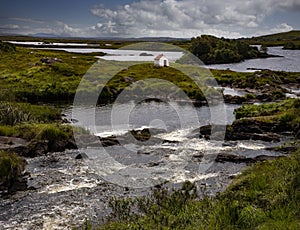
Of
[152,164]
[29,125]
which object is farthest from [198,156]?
[29,125]

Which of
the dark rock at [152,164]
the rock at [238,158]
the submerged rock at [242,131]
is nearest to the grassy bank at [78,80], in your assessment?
the submerged rock at [242,131]

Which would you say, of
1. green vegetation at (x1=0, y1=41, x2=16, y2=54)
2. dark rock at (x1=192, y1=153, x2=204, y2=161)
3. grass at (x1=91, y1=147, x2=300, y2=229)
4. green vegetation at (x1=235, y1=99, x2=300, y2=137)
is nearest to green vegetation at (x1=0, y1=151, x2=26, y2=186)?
grass at (x1=91, y1=147, x2=300, y2=229)

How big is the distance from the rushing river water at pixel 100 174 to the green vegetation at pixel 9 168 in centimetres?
105

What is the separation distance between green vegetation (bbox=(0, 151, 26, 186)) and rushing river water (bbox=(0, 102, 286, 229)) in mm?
1051

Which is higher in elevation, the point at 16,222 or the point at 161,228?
the point at 161,228

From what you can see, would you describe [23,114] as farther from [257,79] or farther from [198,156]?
[257,79]

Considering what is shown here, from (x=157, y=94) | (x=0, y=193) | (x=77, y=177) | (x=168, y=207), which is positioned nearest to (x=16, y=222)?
(x=0, y=193)

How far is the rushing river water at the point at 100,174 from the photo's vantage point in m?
18.6

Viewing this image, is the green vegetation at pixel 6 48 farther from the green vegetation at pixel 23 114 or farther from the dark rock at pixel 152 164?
the dark rock at pixel 152 164

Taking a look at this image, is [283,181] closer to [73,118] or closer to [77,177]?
[77,177]

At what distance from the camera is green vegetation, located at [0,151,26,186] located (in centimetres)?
2216

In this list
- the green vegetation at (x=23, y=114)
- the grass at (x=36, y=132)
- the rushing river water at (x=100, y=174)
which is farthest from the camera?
the green vegetation at (x=23, y=114)

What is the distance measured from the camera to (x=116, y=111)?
165ft

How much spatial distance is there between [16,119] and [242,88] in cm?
4836
